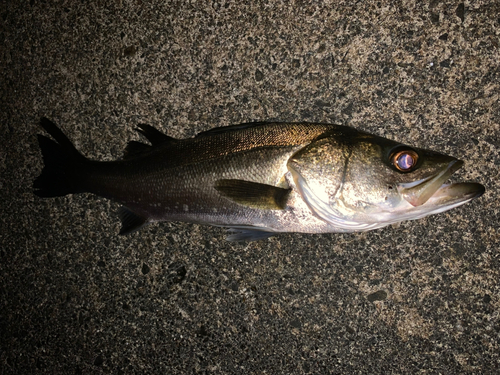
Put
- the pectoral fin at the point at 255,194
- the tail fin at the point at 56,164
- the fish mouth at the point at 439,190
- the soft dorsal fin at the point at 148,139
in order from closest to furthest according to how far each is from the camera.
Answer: the fish mouth at the point at 439,190, the pectoral fin at the point at 255,194, the soft dorsal fin at the point at 148,139, the tail fin at the point at 56,164

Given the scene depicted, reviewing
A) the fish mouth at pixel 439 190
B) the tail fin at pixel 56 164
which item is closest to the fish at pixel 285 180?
the fish mouth at pixel 439 190

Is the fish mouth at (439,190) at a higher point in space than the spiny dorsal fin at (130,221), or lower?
higher

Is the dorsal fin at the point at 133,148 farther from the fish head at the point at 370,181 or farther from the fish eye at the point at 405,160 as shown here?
the fish eye at the point at 405,160

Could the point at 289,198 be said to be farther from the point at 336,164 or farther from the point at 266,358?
the point at 266,358

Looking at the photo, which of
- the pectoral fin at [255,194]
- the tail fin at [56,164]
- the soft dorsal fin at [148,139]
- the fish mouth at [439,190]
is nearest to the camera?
the fish mouth at [439,190]

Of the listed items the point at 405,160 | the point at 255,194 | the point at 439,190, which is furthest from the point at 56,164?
the point at 439,190

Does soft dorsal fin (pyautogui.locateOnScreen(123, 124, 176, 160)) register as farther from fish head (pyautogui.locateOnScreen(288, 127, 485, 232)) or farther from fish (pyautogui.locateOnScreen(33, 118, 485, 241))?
fish head (pyautogui.locateOnScreen(288, 127, 485, 232))
